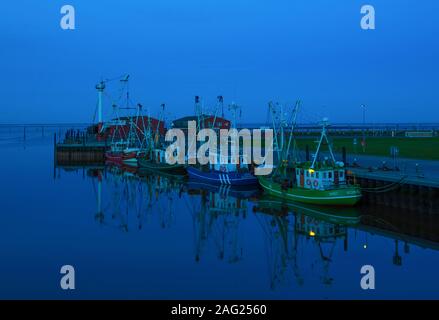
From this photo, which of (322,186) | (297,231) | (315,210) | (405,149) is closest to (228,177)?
(322,186)

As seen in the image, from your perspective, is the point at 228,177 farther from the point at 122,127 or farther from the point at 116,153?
the point at 122,127

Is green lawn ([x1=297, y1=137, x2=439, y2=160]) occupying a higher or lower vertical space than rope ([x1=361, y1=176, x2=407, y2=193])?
higher

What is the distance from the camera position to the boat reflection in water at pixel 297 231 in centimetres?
1998

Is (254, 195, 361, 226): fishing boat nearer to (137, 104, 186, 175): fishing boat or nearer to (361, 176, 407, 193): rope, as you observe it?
(361, 176, 407, 193): rope

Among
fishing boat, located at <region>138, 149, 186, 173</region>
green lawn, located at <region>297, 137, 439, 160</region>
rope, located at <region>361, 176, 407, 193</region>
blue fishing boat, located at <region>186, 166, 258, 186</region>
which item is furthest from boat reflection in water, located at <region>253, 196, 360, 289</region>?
fishing boat, located at <region>138, 149, 186, 173</region>

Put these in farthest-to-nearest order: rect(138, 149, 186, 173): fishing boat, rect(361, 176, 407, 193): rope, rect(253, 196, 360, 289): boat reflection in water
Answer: rect(138, 149, 186, 173): fishing boat, rect(361, 176, 407, 193): rope, rect(253, 196, 360, 289): boat reflection in water

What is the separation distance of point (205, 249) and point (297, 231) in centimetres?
570

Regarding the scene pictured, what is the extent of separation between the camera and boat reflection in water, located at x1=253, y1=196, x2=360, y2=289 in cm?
1998

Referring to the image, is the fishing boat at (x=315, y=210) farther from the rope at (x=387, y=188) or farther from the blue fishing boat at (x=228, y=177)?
the blue fishing boat at (x=228, y=177)

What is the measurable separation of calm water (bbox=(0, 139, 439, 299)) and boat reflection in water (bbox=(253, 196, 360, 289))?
0.19 feet

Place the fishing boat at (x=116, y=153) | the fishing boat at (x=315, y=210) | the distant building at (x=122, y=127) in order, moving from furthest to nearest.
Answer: the distant building at (x=122, y=127) → the fishing boat at (x=116, y=153) → the fishing boat at (x=315, y=210)

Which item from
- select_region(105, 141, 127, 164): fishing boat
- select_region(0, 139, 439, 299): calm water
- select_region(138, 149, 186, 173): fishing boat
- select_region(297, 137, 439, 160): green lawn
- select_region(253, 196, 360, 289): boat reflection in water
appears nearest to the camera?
select_region(0, 139, 439, 299): calm water

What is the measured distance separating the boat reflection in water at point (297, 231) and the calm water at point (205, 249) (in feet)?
0.19

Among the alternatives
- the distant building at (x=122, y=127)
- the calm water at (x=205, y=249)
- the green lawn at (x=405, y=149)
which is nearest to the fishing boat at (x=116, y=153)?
the distant building at (x=122, y=127)
